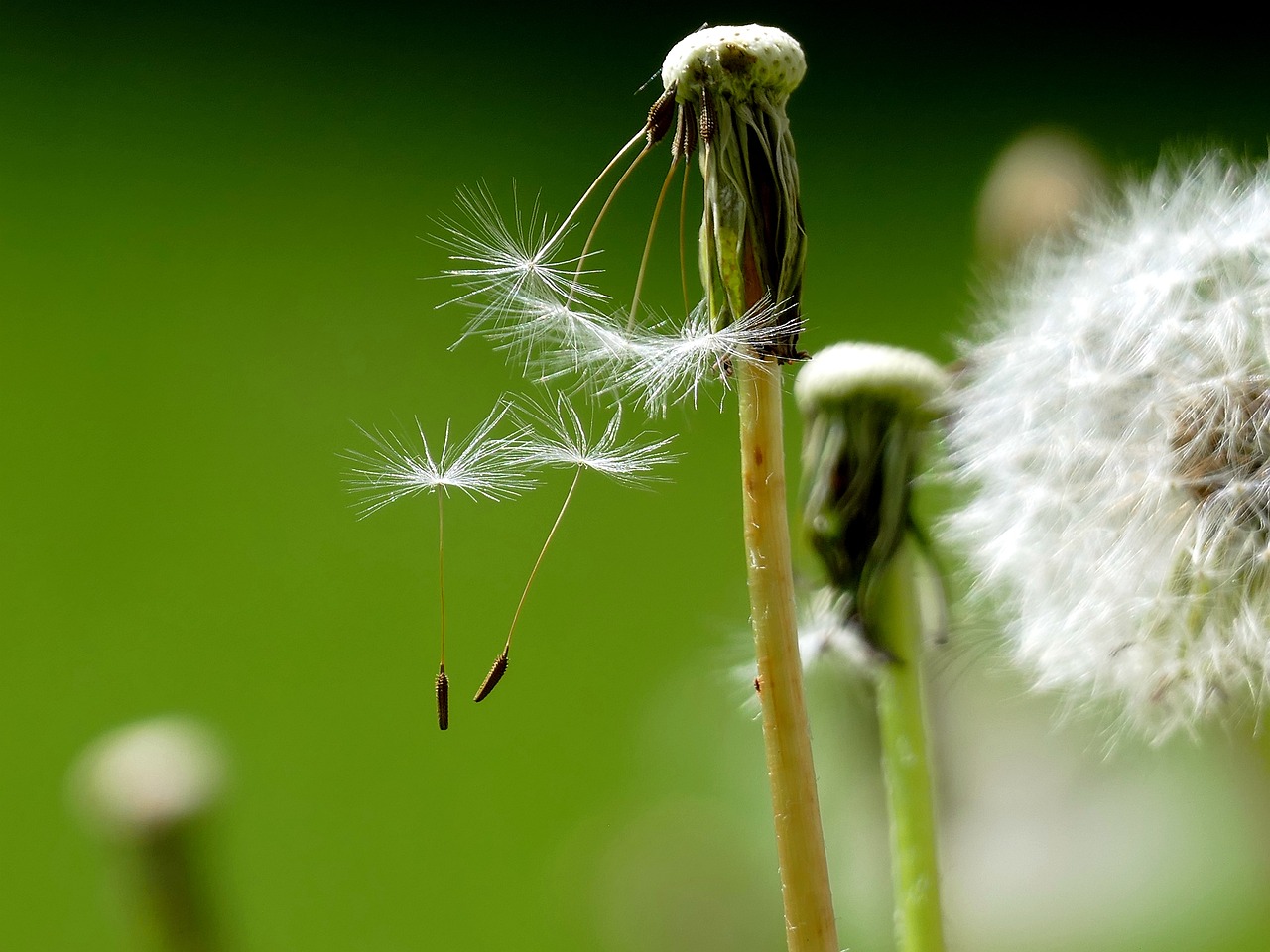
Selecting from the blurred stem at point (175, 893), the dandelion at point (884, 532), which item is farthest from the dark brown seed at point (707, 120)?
the blurred stem at point (175, 893)

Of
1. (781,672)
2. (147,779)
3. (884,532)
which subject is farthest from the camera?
(147,779)

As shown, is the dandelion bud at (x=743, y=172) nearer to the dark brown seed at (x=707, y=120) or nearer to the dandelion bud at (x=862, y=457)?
the dark brown seed at (x=707, y=120)

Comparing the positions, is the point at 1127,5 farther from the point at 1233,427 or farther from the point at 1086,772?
the point at 1233,427

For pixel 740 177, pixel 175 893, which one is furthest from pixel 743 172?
pixel 175 893

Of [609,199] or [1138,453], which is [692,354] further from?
[1138,453]

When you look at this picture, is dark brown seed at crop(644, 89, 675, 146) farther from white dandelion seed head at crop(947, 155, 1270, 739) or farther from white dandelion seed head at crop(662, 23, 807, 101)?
white dandelion seed head at crop(947, 155, 1270, 739)

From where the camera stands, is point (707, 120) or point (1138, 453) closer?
point (707, 120)

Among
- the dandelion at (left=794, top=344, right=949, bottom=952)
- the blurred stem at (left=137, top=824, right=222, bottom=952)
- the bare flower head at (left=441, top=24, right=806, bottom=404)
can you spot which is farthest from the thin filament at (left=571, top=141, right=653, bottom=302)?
the blurred stem at (left=137, top=824, right=222, bottom=952)

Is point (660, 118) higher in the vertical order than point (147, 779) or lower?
higher
